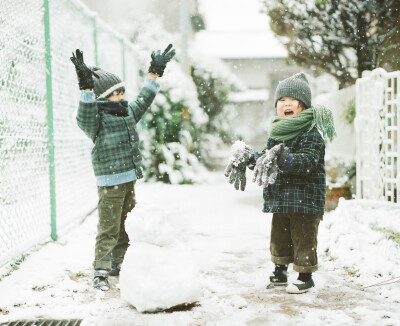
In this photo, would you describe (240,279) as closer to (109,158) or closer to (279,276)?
(279,276)

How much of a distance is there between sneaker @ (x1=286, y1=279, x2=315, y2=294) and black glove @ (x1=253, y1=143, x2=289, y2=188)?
78 centimetres

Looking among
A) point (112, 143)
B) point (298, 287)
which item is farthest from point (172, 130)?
point (298, 287)

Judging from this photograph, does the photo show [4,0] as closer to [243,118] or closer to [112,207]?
[112,207]

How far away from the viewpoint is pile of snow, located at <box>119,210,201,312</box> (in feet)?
9.75

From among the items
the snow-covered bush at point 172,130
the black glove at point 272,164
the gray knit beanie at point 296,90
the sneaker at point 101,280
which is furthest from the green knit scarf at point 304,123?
the snow-covered bush at point 172,130

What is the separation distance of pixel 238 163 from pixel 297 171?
0.42m

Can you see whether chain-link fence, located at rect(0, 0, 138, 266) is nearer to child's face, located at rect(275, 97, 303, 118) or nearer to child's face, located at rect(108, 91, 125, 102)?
child's face, located at rect(108, 91, 125, 102)

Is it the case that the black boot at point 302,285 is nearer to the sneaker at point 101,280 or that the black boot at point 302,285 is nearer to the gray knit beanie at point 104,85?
the sneaker at point 101,280

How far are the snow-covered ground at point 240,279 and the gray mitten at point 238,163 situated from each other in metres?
0.58

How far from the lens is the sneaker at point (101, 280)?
3.49 meters

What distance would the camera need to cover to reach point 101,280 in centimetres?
356

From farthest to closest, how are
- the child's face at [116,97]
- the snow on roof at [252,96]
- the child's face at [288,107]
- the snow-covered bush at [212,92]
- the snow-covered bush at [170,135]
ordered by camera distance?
the snow on roof at [252,96] → the snow-covered bush at [212,92] → the snow-covered bush at [170,135] → the child's face at [116,97] → the child's face at [288,107]

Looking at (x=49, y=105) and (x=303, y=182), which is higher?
(x=49, y=105)

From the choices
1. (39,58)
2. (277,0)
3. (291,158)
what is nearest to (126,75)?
(277,0)
